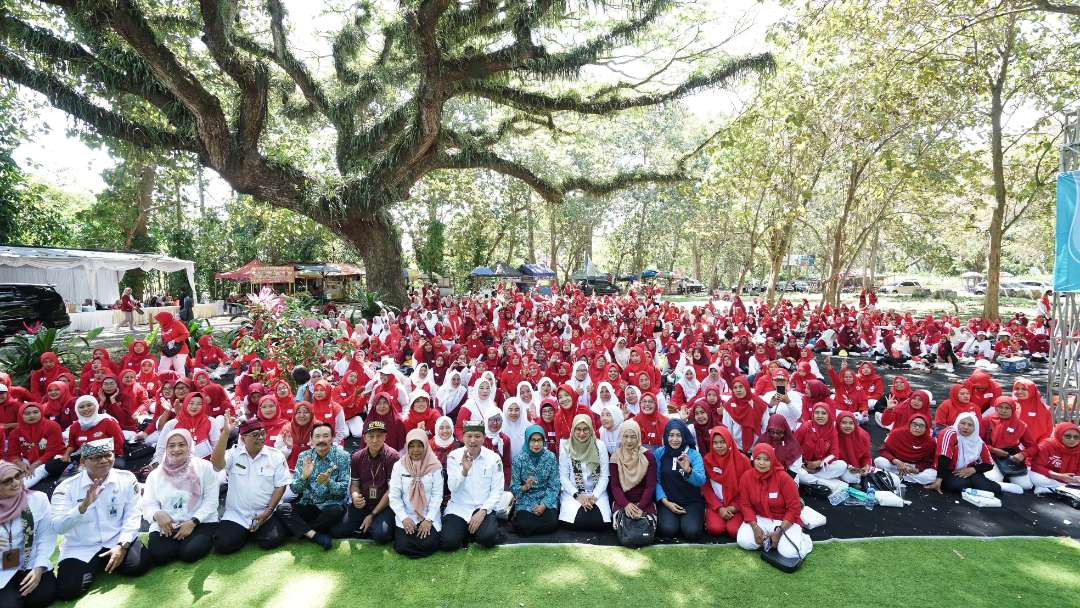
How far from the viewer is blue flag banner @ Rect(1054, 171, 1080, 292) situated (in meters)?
5.65

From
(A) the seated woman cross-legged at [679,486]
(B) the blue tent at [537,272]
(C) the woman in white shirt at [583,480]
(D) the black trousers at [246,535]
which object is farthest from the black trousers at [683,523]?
(B) the blue tent at [537,272]

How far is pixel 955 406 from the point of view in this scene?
5.95 metres

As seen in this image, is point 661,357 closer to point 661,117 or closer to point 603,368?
point 603,368

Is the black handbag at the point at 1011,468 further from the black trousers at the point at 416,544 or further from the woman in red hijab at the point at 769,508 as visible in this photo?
the black trousers at the point at 416,544

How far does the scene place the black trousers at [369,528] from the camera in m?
4.15

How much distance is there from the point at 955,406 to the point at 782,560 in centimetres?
370

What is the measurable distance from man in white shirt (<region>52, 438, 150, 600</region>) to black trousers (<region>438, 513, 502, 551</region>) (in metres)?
2.07

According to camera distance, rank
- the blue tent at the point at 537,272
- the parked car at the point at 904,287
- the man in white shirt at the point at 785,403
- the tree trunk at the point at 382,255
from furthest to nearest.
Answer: the parked car at the point at 904,287 → the blue tent at the point at 537,272 → the tree trunk at the point at 382,255 → the man in white shirt at the point at 785,403

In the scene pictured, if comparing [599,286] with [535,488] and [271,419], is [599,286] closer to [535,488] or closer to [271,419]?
[271,419]

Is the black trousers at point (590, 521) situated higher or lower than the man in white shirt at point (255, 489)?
lower

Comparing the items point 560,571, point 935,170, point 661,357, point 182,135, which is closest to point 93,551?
point 560,571

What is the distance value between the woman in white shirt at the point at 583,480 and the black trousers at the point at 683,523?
426mm

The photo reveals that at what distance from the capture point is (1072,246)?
5.68 meters

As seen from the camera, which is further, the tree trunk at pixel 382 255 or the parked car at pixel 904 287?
the parked car at pixel 904 287
